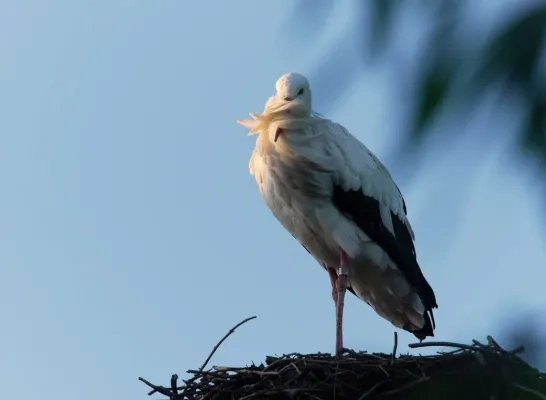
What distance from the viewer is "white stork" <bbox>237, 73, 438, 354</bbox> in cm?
Answer: 514

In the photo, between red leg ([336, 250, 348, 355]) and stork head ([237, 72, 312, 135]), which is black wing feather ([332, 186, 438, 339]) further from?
stork head ([237, 72, 312, 135])

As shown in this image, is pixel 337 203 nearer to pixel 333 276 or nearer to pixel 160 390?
pixel 333 276

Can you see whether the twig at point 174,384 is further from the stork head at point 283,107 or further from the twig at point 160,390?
the stork head at point 283,107

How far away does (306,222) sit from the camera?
5262 mm

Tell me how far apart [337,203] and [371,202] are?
0.20 metres

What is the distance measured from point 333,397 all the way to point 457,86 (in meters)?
3.29

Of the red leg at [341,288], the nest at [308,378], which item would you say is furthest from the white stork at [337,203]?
the nest at [308,378]

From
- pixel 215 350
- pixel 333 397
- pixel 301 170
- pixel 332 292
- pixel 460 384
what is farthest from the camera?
pixel 332 292

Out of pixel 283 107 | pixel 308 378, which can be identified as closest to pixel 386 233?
pixel 283 107

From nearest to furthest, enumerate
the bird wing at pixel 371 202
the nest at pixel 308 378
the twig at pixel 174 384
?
the nest at pixel 308 378 < the twig at pixel 174 384 < the bird wing at pixel 371 202

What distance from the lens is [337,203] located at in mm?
5230

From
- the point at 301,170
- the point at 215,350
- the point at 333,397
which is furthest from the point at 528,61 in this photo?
the point at 301,170

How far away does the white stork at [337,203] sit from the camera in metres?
5.14

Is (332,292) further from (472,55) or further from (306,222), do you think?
(472,55)
